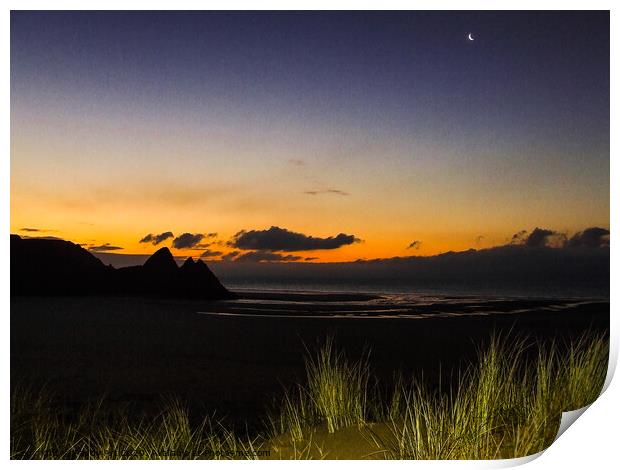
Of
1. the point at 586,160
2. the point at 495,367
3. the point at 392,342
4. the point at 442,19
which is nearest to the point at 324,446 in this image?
the point at 392,342

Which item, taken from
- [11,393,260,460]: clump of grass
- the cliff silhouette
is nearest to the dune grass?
[11,393,260,460]: clump of grass

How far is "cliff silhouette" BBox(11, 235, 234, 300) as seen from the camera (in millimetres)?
4285

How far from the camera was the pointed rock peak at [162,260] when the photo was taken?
4.34 m

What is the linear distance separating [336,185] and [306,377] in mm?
1030

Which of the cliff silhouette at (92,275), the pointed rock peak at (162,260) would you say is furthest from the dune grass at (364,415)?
the pointed rock peak at (162,260)

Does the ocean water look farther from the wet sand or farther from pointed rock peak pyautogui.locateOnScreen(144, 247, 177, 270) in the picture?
pointed rock peak pyautogui.locateOnScreen(144, 247, 177, 270)

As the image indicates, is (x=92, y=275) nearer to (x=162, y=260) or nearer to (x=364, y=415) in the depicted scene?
(x=162, y=260)

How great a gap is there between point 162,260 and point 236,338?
57 centimetres

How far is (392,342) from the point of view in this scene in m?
4.34

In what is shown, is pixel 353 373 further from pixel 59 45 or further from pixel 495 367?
Answer: pixel 59 45

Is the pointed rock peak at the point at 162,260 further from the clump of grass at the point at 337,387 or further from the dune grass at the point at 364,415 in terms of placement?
the clump of grass at the point at 337,387

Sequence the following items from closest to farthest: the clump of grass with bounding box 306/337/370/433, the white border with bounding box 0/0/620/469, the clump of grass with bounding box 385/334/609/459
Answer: the clump of grass with bounding box 385/334/609/459 → the white border with bounding box 0/0/620/469 → the clump of grass with bounding box 306/337/370/433
